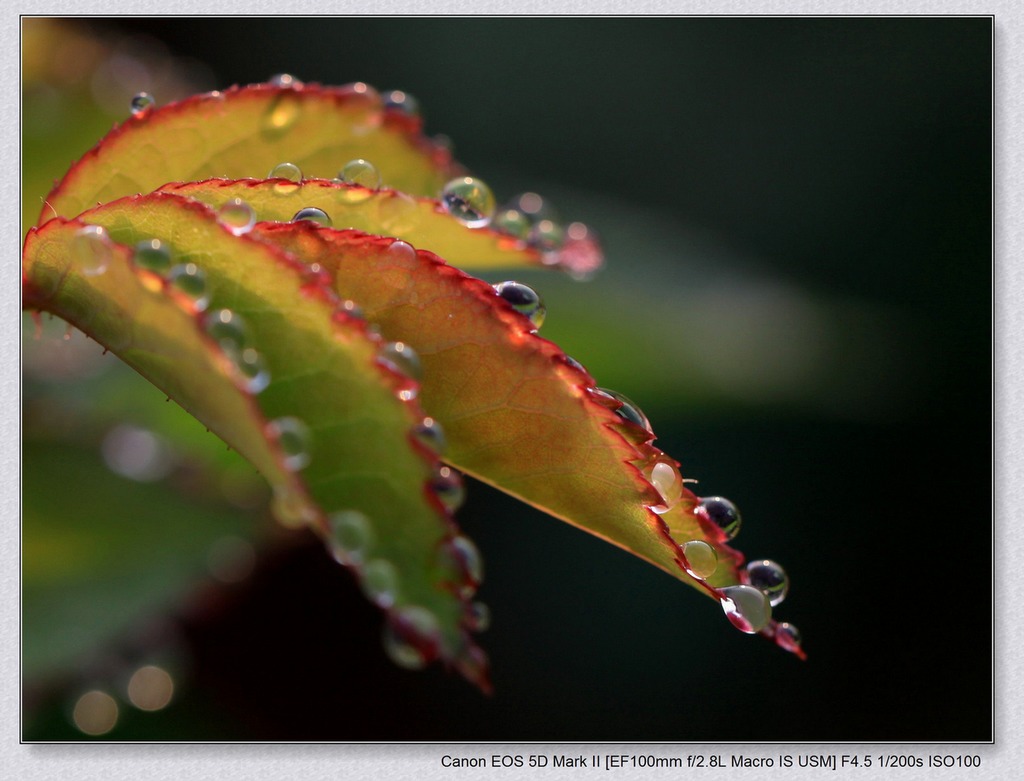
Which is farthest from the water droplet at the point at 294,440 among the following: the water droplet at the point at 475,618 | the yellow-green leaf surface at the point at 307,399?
the water droplet at the point at 475,618

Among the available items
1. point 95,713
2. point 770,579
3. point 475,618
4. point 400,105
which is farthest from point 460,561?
point 95,713

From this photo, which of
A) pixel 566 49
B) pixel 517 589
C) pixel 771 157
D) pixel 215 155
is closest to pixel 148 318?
pixel 215 155

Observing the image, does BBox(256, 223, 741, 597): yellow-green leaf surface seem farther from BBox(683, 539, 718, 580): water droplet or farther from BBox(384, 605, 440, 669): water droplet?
BBox(384, 605, 440, 669): water droplet

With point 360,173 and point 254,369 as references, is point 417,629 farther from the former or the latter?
point 360,173

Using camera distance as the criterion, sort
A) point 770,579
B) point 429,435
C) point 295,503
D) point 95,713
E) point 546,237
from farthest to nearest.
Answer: point 95,713, point 546,237, point 770,579, point 429,435, point 295,503

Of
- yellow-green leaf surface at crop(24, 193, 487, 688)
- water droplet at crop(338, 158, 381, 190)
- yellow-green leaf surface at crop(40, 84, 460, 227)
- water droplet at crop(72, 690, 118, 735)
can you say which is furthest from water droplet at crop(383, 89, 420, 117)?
water droplet at crop(72, 690, 118, 735)
